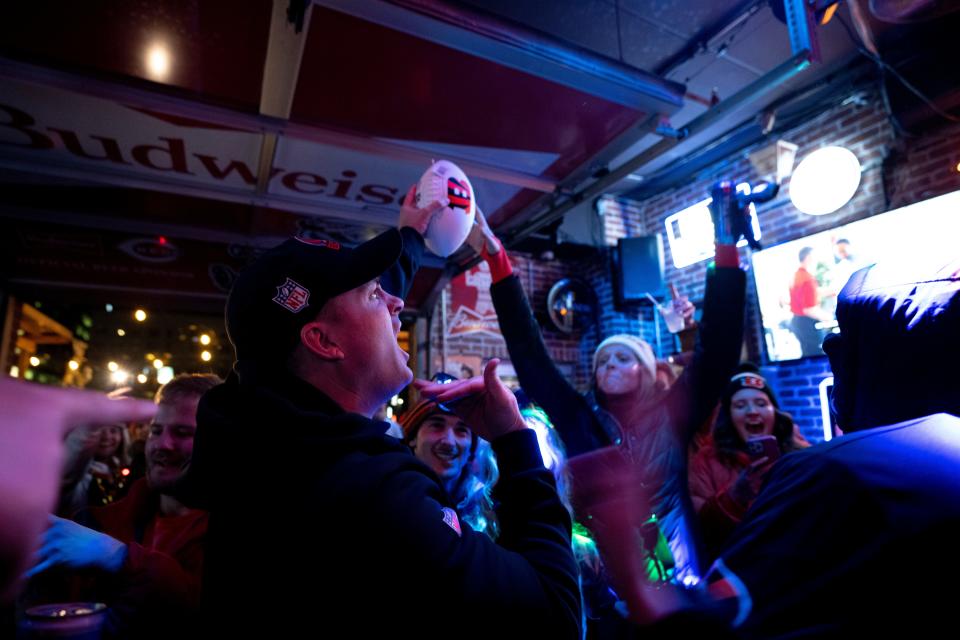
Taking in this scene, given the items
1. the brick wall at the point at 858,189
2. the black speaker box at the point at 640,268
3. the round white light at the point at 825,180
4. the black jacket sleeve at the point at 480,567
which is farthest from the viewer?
the black speaker box at the point at 640,268

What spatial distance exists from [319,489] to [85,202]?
2856 mm

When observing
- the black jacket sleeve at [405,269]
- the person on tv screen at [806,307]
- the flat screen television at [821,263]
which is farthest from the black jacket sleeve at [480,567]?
the person on tv screen at [806,307]

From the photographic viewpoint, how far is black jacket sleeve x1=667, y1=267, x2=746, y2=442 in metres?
1.79

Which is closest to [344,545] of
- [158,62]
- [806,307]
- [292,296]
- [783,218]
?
[292,296]

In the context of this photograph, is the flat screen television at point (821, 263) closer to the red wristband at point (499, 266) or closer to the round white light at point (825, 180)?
the round white light at point (825, 180)

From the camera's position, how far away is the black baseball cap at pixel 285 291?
42.8 inches

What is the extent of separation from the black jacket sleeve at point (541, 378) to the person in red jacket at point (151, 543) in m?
1.09

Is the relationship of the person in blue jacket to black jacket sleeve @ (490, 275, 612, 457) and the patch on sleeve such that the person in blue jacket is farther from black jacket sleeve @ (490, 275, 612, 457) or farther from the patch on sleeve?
the patch on sleeve

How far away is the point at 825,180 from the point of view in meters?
4.24

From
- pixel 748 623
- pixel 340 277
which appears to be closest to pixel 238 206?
pixel 340 277

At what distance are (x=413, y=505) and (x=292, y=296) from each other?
542 millimetres

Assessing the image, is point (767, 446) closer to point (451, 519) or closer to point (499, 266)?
point (499, 266)

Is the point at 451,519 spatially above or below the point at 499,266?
below

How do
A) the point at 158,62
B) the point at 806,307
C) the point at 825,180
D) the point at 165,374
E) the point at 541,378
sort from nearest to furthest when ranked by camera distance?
the point at 158,62 → the point at 541,378 → the point at 825,180 → the point at 806,307 → the point at 165,374
